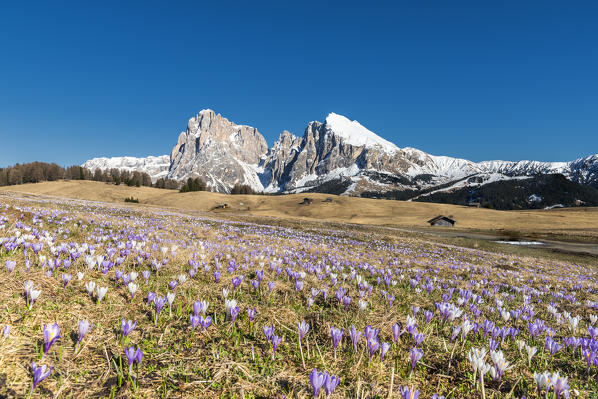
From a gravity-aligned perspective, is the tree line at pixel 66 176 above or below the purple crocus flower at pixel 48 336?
above

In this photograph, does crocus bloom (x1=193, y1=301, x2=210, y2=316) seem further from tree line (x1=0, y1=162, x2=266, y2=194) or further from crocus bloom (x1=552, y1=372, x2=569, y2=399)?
tree line (x1=0, y1=162, x2=266, y2=194)

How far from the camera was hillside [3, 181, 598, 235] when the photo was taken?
71.1 m

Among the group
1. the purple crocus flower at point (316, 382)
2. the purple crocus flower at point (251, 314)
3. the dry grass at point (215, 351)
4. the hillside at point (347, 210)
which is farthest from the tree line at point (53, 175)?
the purple crocus flower at point (316, 382)

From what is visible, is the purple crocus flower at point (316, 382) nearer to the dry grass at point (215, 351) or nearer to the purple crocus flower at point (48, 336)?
the dry grass at point (215, 351)

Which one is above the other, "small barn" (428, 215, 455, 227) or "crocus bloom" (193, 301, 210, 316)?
"crocus bloom" (193, 301, 210, 316)

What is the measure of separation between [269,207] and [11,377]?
93.6 m

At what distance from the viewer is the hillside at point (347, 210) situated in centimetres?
7106

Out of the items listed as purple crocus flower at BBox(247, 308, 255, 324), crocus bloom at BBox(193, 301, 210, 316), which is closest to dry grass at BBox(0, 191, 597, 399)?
purple crocus flower at BBox(247, 308, 255, 324)

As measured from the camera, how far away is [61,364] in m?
2.21

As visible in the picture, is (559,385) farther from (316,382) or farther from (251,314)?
(251,314)

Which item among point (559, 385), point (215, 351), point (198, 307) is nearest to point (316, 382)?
point (215, 351)

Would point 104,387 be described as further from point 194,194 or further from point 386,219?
point 194,194

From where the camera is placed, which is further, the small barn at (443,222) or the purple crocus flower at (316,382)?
the small barn at (443,222)

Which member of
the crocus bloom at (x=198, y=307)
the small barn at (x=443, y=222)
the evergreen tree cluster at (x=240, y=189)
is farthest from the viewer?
the evergreen tree cluster at (x=240, y=189)
